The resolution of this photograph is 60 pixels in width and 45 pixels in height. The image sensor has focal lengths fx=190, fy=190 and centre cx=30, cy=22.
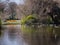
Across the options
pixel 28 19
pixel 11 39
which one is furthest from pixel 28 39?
pixel 28 19

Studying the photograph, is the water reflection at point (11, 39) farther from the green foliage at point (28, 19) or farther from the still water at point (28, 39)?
the green foliage at point (28, 19)

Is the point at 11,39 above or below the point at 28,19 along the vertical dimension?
below

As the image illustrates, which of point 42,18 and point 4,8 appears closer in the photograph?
point 42,18

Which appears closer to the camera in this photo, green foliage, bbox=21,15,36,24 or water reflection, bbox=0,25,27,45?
water reflection, bbox=0,25,27,45

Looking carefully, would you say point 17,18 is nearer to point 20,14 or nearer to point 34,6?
point 20,14

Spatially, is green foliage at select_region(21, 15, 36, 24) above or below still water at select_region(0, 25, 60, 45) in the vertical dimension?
above

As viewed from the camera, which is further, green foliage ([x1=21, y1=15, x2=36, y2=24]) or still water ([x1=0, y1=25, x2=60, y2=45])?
green foliage ([x1=21, y1=15, x2=36, y2=24])

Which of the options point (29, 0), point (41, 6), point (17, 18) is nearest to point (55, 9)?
point (41, 6)

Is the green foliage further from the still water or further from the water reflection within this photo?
the water reflection

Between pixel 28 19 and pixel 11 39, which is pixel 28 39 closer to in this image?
pixel 11 39

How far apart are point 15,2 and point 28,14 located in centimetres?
170

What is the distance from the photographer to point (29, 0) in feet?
49.0

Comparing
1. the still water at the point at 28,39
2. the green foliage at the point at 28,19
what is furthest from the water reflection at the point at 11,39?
the green foliage at the point at 28,19

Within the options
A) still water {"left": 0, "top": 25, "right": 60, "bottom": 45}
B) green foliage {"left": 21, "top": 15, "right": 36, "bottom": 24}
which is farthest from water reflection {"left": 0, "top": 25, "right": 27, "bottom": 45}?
green foliage {"left": 21, "top": 15, "right": 36, "bottom": 24}
